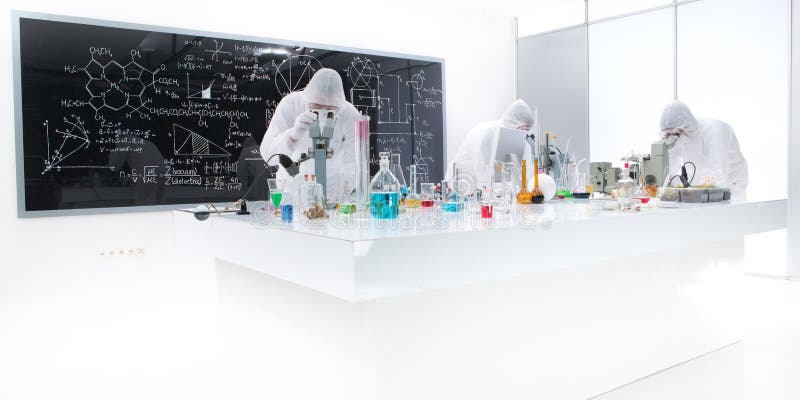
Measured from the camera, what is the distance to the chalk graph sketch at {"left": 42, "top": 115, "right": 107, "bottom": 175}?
143 inches

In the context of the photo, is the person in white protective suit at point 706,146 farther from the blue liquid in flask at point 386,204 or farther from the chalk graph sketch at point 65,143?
the chalk graph sketch at point 65,143

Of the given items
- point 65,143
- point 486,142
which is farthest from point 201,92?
point 486,142

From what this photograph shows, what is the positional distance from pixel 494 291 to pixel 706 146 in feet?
10.2

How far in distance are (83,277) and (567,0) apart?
4901 millimetres

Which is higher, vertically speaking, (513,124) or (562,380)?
(513,124)

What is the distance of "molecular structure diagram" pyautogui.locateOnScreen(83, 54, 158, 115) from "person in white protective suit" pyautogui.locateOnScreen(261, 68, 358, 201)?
94 cm

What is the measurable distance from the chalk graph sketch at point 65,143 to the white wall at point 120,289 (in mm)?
205

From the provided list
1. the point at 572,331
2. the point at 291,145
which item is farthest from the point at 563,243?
the point at 291,145

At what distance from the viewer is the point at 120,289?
3918 millimetres

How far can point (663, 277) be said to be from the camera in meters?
2.53

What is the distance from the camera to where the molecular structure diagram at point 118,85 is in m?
3.78

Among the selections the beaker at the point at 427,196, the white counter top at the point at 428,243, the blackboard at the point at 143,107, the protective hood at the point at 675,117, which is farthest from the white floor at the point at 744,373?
the blackboard at the point at 143,107

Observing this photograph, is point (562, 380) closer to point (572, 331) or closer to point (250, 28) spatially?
point (572, 331)

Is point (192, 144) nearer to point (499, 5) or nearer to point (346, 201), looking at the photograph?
point (346, 201)
